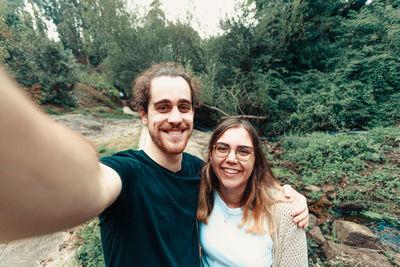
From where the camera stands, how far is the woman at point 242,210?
1.56 m

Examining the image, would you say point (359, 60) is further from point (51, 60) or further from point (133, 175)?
point (51, 60)

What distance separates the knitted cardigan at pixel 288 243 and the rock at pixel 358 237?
6.74 feet

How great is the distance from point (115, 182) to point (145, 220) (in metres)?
0.39

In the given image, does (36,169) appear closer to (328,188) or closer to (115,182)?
(115,182)

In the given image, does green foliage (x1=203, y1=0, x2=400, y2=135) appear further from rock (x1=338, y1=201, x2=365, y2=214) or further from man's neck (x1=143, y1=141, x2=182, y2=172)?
man's neck (x1=143, y1=141, x2=182, y2=172)

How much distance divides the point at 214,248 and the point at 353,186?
13.5 ft

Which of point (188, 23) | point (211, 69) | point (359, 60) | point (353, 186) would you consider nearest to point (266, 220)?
point (353, 186)

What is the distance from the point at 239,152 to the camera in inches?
71.2

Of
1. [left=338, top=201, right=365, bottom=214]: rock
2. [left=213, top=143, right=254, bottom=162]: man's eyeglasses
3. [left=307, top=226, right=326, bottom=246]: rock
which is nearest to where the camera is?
[left=213, top=143, right=254, bottom=162]: man's eyeglasses

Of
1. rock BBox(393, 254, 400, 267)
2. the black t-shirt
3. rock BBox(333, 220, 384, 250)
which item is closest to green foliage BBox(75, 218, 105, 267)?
the black t-shirt

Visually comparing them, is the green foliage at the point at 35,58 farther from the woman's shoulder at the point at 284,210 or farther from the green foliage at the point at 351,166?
the green foliage at the point at 351,166

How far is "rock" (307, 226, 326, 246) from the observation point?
286cm

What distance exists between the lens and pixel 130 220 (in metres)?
1.13

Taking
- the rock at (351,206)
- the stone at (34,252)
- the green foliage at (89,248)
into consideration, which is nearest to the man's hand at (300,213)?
the green foliage at (89,248)
